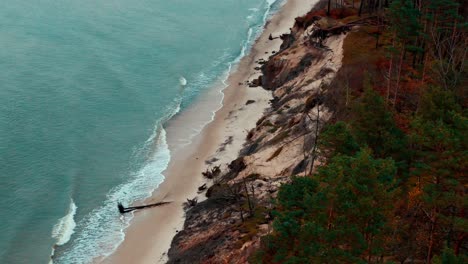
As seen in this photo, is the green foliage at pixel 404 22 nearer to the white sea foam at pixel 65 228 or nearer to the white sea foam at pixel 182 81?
the white sea foam at pixel 65 228

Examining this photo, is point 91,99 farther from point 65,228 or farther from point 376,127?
point 376,127

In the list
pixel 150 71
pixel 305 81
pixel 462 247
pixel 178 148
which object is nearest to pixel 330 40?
pixel 305 81

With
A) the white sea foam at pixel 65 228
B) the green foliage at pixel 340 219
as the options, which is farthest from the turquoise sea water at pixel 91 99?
the green foliage at pixel 340 219

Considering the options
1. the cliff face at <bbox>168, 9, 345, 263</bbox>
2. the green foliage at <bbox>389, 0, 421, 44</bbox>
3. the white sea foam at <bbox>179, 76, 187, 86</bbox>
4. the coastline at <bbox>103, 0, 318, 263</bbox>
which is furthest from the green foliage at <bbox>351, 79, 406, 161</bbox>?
the white sea foam at <bbox>179, 76, 187, 86</bbox>

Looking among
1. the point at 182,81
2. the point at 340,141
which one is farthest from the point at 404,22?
the point at 182,81

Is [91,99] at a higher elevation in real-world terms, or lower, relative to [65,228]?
higher
